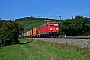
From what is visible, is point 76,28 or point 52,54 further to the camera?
point 76,28

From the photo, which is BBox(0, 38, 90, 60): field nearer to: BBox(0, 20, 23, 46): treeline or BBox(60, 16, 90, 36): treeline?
BBox(0, 20, 23, 46): treeline

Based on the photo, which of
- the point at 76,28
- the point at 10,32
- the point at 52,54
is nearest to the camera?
the point at 52,54

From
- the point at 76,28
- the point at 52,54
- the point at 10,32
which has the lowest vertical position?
the point at 52,54

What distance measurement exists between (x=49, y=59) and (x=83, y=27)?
86750 millimetres

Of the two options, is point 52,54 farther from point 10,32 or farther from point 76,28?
point 76,28

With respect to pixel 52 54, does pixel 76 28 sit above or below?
above

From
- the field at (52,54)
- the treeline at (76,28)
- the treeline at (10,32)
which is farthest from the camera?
the treeline at (76,28)

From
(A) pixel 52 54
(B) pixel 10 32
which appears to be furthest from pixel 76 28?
(A) pixel 52 54

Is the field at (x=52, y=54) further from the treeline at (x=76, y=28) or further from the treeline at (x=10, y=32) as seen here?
the treeline at (x=76, y=28)

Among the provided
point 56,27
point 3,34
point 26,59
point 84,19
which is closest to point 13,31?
point 3,34

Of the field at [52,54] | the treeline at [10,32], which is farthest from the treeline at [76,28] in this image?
the field at [52,54]

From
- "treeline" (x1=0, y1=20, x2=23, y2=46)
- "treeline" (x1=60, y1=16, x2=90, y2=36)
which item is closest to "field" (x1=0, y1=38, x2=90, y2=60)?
"treeline" (x1=0, y1=20, x2=23, y2=46)

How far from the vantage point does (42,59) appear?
1698 centimetres

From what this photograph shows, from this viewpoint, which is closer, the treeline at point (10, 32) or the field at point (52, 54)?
the field at point (52, 54)
